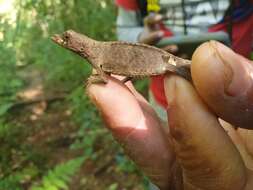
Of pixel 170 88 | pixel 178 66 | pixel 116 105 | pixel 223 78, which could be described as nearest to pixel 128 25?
pixel 178 66

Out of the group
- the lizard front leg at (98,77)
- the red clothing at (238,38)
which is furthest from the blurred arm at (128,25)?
the lizard front leg at (98,77)

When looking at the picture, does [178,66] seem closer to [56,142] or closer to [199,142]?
[199,142]

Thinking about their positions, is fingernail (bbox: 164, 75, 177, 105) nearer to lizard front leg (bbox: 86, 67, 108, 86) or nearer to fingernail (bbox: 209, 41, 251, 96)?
fingernail (bbox: 209, 41, 251, 96)

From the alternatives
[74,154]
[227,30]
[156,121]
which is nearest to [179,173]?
[156,121]

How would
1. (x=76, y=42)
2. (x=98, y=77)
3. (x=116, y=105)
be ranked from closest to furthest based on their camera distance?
1. (x=116, y=105)
2. (x=98, y=77)
3. (x=76, y=42)

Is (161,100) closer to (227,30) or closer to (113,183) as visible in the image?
(227,30)

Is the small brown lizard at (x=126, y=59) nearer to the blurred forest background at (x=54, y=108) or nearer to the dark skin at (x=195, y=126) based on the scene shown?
the dark skin at (x=195, y=126)
